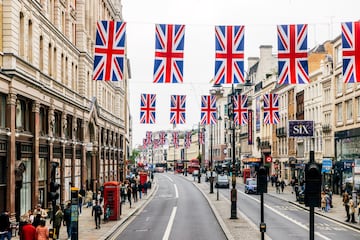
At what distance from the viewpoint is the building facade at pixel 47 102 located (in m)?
33.7

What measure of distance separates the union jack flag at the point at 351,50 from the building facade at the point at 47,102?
56.5 ft

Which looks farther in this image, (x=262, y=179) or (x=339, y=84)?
(x=339, y=84)

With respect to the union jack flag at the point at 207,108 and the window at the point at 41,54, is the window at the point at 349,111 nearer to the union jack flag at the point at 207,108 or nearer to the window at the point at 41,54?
the union jack flag at the point at 207,108

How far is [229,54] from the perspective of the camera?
30281 millimetres

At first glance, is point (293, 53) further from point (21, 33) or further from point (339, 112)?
point (339, 112)

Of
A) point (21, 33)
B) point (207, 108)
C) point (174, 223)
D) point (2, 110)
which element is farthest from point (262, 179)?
point (207, 108)

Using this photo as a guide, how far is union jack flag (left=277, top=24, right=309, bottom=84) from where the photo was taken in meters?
29.8

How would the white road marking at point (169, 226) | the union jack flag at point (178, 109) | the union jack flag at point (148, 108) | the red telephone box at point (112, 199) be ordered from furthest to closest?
1. the union jack flag at point (148, 108)
2. the union jack flag at point (178, 109)
3. the red telephone box at point (112, 199)
4. the white road marking at point (169, 226)

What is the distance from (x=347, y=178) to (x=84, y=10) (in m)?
31.0

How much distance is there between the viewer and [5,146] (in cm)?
3347

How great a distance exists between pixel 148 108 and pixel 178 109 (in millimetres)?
2504

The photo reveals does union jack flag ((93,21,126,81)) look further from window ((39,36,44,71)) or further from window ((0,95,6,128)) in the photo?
window ((39,36,44,71))

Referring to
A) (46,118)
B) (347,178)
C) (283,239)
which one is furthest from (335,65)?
(283,239)

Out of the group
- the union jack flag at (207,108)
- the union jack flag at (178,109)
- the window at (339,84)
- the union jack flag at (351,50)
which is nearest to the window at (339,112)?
the window at (339,84)
